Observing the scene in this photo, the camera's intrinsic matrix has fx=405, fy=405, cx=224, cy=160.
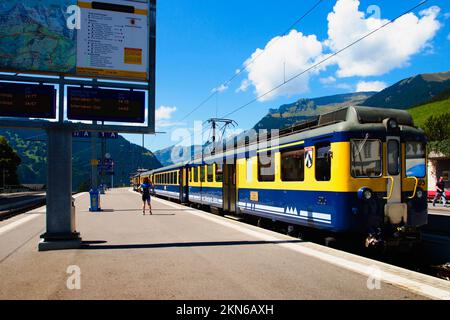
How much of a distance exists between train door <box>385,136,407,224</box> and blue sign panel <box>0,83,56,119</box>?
726cm

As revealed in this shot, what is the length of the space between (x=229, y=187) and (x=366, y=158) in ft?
24.2

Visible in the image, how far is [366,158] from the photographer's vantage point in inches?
327

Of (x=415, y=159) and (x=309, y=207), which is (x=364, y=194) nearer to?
(x=309, y=207)

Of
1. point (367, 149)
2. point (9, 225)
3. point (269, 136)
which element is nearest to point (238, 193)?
point (269, 136)

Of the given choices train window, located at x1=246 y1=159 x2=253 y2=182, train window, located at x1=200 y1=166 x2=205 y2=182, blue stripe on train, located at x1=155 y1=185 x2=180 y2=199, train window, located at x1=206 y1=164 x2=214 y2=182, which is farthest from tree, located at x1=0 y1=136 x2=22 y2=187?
train window, located at x1=246 y1=159 x2=253 y2=182

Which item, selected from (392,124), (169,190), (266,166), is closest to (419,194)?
(392,124)

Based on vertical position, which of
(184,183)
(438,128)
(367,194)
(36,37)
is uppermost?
(438,128)

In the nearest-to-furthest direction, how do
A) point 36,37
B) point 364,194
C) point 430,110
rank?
1. point 364,194
2. point 36,37
3. point 430,110

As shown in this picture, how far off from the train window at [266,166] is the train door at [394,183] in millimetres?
3275

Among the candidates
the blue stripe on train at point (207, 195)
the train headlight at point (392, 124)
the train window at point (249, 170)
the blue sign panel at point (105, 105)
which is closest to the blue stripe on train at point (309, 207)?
the train window at point (249, 170)

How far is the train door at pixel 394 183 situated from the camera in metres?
8.13

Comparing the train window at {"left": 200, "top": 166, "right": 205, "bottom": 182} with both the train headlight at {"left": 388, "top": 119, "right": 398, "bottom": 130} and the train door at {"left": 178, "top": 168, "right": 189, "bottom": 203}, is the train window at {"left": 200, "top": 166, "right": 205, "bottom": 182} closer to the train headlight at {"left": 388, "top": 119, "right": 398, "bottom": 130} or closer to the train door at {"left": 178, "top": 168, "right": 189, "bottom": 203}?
the train door at {"left": 178, "top": 168, "right": 189, "bottom": 203}
